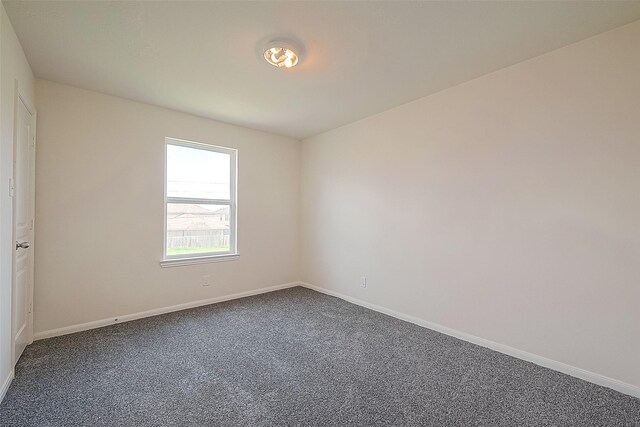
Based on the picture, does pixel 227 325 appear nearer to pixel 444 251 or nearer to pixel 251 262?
pixel 251 262

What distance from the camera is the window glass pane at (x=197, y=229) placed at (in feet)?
11.7

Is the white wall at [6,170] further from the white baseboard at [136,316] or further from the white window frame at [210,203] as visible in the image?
the white window frame at [210,203]

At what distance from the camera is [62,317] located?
110 inches

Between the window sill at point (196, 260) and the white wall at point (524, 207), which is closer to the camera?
the white wall at point (524, 207)

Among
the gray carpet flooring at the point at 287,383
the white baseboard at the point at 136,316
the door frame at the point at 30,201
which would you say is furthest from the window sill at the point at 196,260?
the door frame at the point at 30,201

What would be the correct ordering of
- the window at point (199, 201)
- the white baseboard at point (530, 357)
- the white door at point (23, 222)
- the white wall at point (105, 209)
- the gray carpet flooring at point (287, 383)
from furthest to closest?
the window at point (199, 201)
the white wall at point (105, 209)
the white door at point (23, 222)
the white baseboard at point (530, 357)
the gray carpet flooring at point (287, 383)

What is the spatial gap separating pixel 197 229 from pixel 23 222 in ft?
5.40

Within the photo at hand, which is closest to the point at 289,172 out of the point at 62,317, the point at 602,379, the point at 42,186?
the point at 42,186

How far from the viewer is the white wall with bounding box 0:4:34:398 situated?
1777 mm

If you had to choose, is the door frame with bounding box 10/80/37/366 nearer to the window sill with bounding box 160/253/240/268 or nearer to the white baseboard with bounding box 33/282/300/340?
the white baseboard with bounding box 33/282/300/340

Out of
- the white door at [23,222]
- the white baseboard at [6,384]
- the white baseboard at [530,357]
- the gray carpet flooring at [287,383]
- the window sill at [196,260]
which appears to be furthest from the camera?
the window sill at [196,260]

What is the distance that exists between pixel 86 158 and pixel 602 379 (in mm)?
4698

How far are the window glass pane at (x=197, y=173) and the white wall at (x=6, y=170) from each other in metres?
1.59

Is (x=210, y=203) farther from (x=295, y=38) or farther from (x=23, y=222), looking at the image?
(x=295, y=38)
